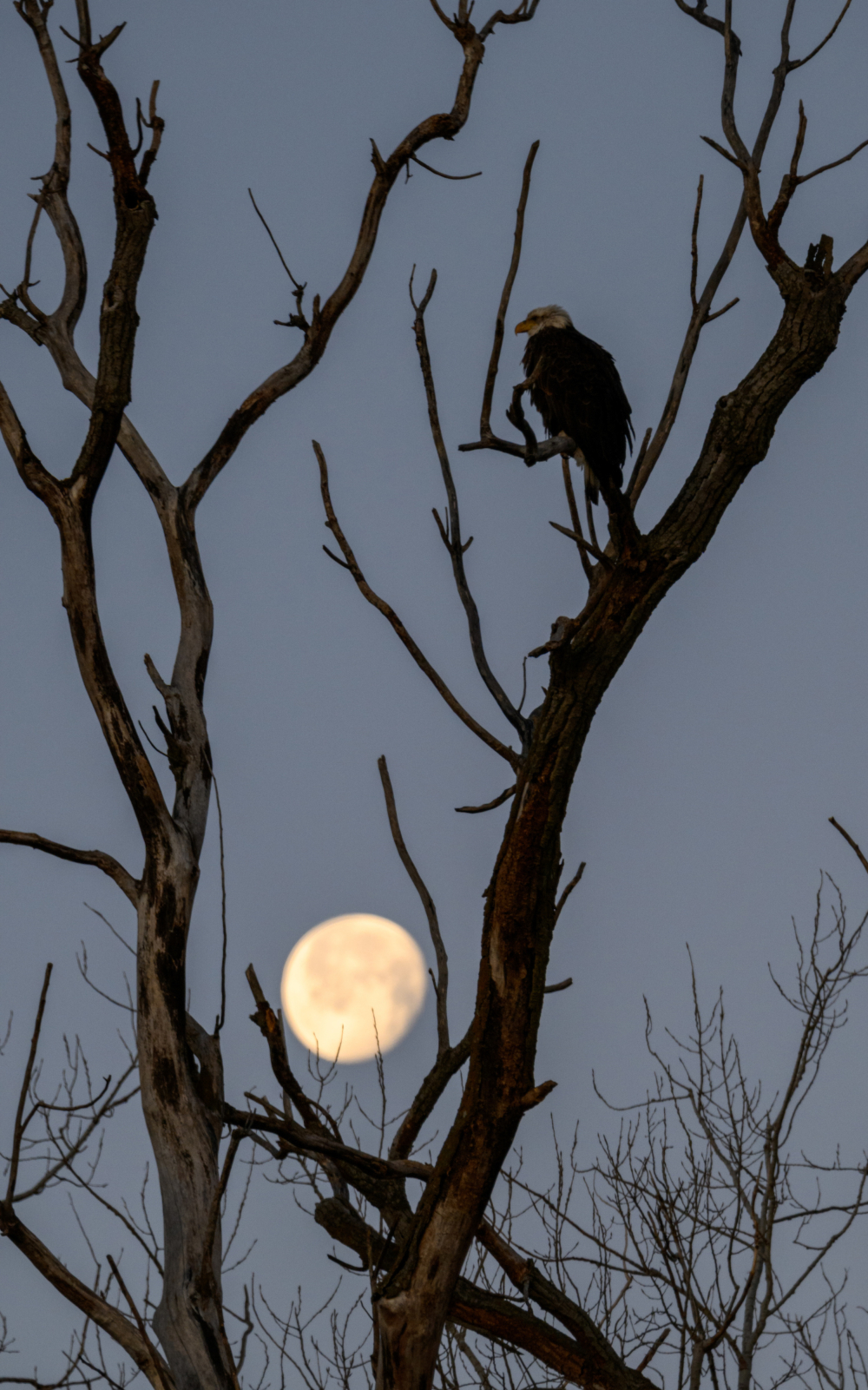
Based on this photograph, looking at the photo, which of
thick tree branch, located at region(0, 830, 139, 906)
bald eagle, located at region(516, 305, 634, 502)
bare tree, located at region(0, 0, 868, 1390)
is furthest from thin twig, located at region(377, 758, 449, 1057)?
bald eagle, located at region(516, 305, 634, 502)

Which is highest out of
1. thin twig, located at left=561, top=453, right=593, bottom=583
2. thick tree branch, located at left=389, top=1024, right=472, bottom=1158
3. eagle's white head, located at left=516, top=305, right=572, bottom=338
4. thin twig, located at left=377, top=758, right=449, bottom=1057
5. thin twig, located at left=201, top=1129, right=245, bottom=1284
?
eagle's white head, located at left=516, top=305, right=572, bottom=338

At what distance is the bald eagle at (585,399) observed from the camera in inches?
250

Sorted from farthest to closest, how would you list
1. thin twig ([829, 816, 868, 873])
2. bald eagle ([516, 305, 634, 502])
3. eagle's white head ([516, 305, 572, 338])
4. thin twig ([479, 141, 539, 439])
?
eagle's white head ([516, 305, 572, 338]) < bald eagle ([516, 305, 634, 502]) < thin twig ([479, 141, 539, 439]) < thin twig ([829, 816, 868, 873])

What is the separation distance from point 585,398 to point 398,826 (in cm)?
350

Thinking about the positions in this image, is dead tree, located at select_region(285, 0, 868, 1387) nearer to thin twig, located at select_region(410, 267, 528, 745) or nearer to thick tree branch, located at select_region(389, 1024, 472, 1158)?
thin twig, located at select_region(410, 267, 528, 745)

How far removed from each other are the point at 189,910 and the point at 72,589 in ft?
3.85

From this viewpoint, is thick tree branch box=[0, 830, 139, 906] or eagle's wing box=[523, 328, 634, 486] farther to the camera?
eagle's wing box=[523, 328, 634, 486]

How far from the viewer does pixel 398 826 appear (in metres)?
3.71

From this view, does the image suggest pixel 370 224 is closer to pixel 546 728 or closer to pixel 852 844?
pixel 546 728

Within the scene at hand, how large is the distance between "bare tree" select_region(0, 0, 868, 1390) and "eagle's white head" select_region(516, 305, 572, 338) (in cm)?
388

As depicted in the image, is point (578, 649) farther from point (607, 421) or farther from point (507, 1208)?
point (507, 1208)

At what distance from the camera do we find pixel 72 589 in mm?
4309

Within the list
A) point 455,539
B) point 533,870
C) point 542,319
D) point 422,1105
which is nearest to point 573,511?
point 455,539

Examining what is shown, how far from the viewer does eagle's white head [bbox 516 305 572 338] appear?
8812 mm
